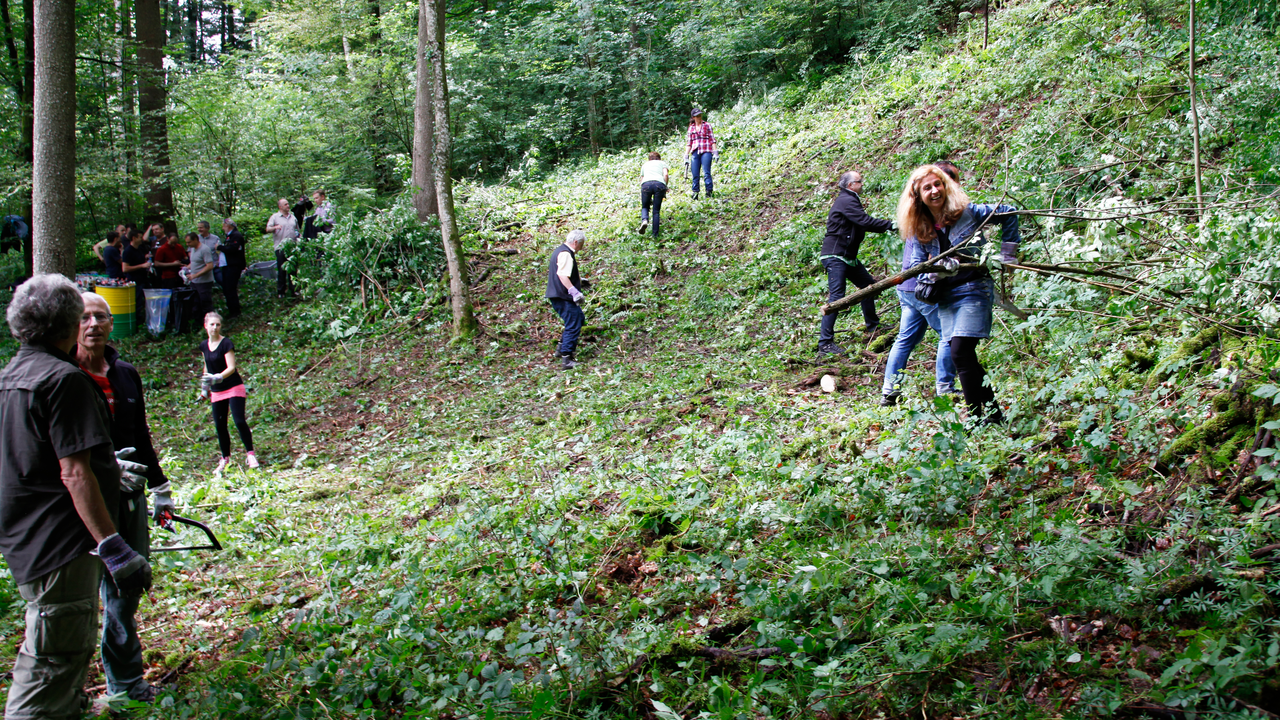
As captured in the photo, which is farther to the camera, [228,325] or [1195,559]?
[228,325]

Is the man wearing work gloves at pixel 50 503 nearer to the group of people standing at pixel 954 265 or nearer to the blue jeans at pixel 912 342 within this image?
the group of people standing at pixel 954 265

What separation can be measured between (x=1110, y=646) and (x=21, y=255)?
20023mm

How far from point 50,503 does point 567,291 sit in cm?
720

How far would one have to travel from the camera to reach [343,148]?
19.0m

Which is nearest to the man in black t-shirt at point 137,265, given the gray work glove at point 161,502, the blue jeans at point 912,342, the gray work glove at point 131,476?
the gray work glove at point 161,502

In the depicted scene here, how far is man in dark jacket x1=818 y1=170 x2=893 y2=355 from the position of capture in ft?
26.1

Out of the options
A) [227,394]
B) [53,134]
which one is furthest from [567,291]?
[53,134]

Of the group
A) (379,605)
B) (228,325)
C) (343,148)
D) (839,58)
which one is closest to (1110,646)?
(379,605)

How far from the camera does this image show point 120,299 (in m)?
13.5

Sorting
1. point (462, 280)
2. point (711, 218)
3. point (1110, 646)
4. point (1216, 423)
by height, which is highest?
point (711, 218)

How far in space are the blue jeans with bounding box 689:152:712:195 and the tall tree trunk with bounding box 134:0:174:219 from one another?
10.5m

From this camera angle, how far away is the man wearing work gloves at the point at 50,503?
3.06m

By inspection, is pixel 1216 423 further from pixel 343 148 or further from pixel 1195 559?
pixel 343 148

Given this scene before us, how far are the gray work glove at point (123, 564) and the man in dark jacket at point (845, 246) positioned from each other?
6357 mm
